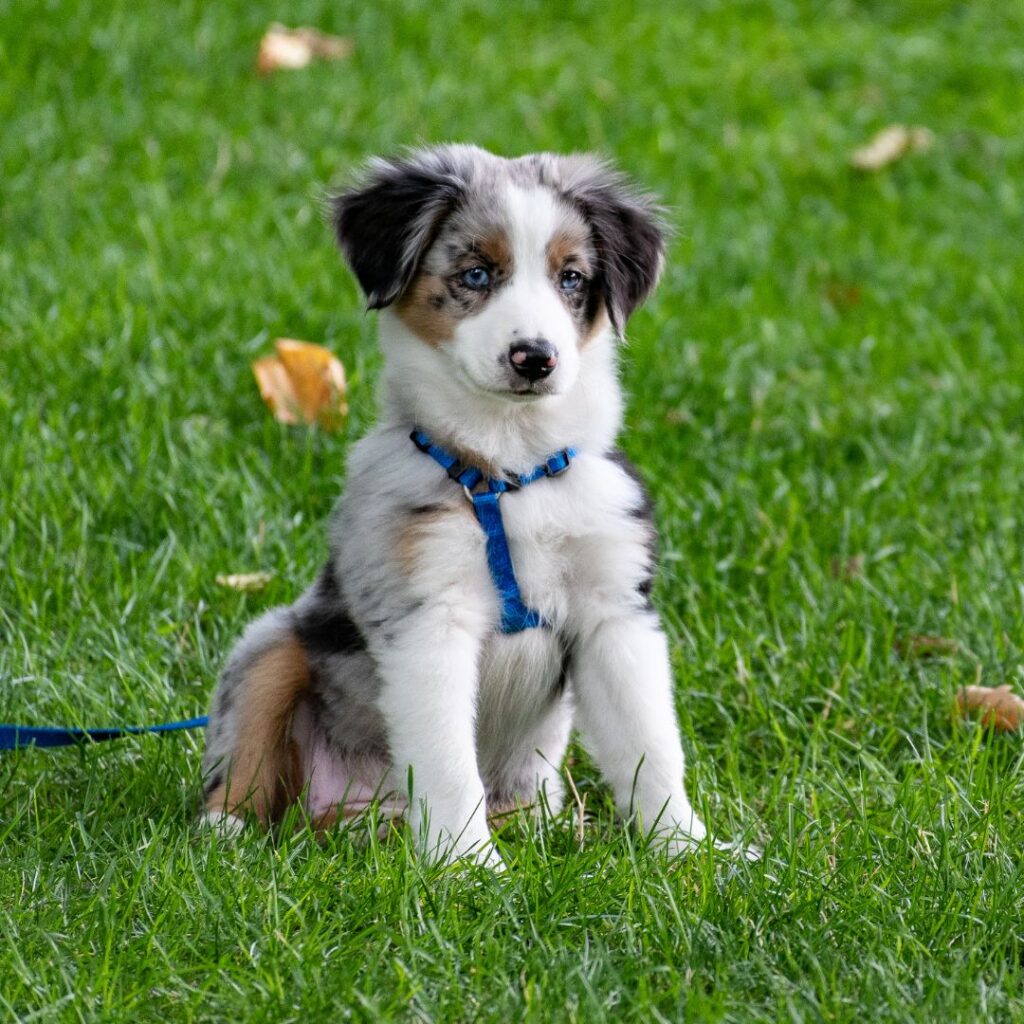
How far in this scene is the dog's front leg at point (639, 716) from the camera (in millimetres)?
3512

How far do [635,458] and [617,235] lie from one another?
1871mm

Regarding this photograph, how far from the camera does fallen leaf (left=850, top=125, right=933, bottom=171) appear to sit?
8.60m

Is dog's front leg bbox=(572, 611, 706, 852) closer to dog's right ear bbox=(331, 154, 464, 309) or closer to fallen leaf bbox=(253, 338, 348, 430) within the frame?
dog's right ear bbox=(331, 154, 464, 309)

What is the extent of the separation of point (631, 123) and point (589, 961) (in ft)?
20.3

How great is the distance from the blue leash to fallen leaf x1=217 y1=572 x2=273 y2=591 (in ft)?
2.49

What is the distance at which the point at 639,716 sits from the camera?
351 centimetres

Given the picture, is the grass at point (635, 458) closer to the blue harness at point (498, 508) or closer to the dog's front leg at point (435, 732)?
the dog's front leg at point (435, 732)

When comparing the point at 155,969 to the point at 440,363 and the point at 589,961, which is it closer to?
the point at 589,961

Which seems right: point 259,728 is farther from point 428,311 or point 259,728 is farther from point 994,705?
point 994,705

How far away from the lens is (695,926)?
3.01 metres

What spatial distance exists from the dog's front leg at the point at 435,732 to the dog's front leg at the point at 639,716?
34cm

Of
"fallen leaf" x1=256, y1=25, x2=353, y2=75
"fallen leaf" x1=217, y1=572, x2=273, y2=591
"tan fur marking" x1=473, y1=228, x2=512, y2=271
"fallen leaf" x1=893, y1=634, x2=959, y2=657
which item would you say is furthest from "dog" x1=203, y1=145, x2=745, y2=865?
"fallen leaf" x1=256, y1=25, x2=353, y2=75

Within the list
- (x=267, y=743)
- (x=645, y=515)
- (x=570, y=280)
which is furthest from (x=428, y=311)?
(x=267, y=743)

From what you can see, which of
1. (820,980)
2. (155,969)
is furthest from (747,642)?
(155,969)
